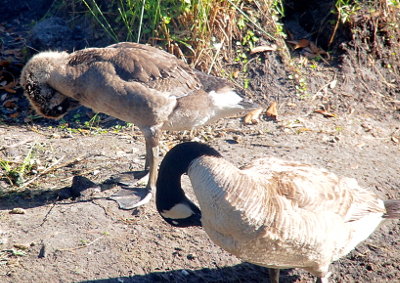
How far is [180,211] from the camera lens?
3494mm

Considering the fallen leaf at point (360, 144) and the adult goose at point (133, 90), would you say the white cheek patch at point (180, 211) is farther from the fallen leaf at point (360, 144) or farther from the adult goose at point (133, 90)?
the fallen leaf at point (360, 144)

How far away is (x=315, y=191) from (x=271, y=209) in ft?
1.68

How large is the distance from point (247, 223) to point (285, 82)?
162 inches

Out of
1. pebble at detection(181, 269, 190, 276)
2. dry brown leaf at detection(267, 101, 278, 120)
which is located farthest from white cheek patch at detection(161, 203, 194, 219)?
dry brown leaf at detection(267, 101, 278, 120)

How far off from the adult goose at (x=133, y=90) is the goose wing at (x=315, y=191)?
1.35m

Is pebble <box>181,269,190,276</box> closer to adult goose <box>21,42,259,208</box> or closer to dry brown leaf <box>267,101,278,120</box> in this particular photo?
adult goose <box>21,42,259,208</box>

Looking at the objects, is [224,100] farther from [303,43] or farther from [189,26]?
[303,43]

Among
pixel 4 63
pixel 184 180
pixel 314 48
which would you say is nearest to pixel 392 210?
pixel 184 180

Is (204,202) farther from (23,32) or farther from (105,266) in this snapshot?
(23,32)

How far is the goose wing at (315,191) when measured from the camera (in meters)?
3.36

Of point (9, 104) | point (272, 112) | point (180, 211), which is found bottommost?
point (9, 104)

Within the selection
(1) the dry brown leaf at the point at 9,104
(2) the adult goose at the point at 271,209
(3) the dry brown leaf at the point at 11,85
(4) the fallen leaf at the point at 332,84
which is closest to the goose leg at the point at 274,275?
(2) the adult goose at the point at 271,209

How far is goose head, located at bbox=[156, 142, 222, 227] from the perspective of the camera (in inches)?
138

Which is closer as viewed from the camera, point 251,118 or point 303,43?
point 251,118
